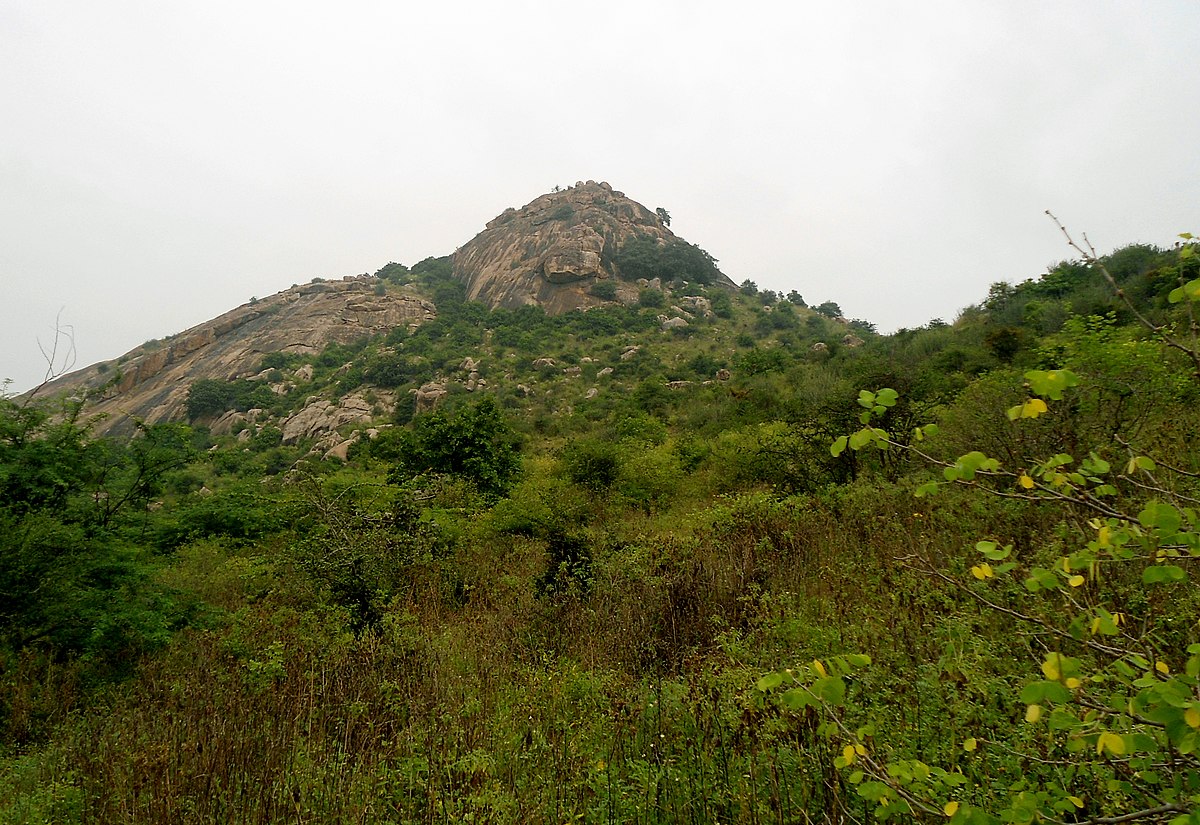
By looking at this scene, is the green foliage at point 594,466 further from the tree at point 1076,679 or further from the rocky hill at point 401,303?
the rocky hill at point 401,303

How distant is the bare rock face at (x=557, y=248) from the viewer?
159 ft

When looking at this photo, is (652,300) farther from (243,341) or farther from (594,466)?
(243,341)

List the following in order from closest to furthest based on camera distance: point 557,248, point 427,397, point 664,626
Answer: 1. point 664,626
2. point 427,397
3. point 557,248

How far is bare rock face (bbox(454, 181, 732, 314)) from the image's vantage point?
48562 millimetres

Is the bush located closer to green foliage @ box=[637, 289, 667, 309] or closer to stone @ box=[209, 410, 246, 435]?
green foliage @ box=[637, 289, 667, 309]

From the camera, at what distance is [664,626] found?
16.7ft

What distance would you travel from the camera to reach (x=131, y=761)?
11.0 ft

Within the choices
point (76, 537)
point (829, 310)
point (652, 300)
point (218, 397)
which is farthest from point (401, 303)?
point (76, 537)

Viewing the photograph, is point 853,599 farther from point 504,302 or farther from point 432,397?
point 504,302

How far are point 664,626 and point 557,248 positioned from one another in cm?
5031

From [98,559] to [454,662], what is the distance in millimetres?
4036

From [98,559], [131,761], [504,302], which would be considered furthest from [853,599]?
[504,302]

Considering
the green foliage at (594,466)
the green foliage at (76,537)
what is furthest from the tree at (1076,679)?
the green foliage at (594,466)

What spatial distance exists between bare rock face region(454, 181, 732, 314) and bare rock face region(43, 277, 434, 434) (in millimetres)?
8331
